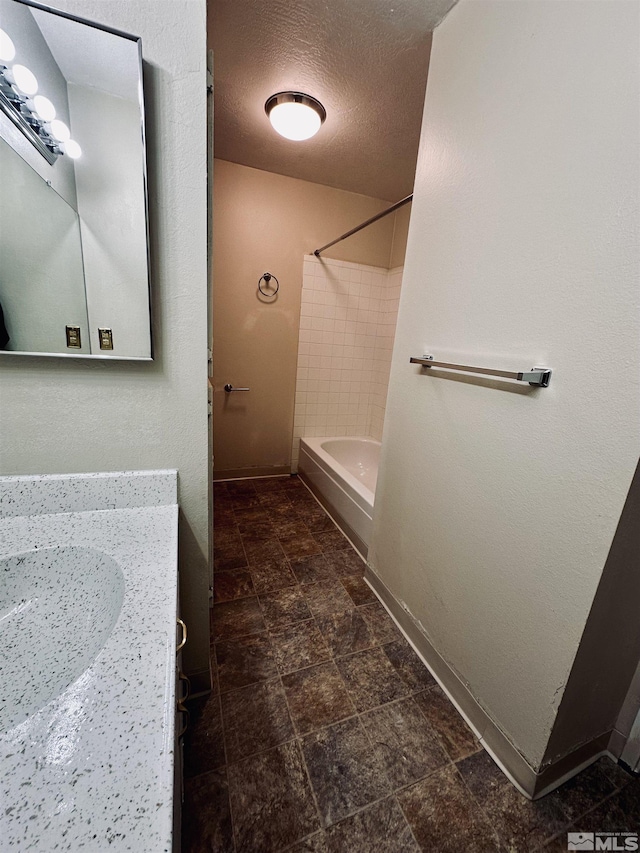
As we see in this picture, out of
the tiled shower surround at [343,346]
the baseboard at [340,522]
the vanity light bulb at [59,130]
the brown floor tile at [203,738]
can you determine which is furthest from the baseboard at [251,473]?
the vanity light bulb at [59,130]

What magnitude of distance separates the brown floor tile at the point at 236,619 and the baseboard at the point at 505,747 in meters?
0.71

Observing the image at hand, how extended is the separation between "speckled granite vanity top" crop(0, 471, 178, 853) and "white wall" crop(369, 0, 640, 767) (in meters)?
0.90

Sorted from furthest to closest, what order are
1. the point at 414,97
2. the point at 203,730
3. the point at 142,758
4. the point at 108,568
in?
the point at 414,97
the point at 203,730
the point at 108,568
the point at 142,758

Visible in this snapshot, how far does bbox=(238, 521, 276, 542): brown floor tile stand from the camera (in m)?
2.06

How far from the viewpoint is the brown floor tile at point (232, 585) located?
1.58 m

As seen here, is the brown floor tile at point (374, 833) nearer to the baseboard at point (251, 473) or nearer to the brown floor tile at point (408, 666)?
the brown floor tile at point (408, 666)

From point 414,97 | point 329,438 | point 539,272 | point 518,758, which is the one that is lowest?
point 518,758

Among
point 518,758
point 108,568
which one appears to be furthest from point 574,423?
point 108,568

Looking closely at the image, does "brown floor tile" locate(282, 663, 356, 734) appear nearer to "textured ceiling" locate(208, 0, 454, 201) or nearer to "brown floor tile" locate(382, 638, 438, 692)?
"brown floor tile" locate(382, 638, 438, 692)

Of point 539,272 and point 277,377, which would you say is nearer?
point 539,272

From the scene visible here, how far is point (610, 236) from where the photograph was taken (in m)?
0.71

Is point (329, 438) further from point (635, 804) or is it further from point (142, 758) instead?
point (142, 758)

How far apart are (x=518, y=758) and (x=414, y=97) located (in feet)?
8.53

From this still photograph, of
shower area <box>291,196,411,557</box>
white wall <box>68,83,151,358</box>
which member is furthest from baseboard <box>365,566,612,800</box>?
white wall <box>68,83,151,358</box>
